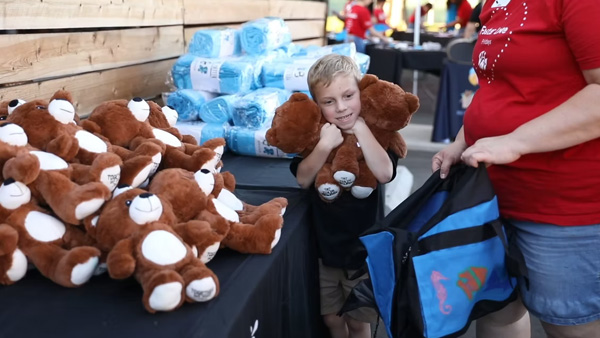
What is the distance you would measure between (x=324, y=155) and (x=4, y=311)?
927 millimetres

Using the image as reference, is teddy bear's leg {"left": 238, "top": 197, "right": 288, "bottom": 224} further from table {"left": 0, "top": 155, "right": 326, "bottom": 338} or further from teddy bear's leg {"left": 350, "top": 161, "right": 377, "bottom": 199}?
teddy bear's leg {"left": 350, "top": 161, "right": 377, "bottom": 199}

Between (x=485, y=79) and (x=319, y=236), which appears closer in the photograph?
(x=485, y=79)

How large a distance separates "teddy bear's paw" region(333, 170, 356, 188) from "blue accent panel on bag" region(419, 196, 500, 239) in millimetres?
440

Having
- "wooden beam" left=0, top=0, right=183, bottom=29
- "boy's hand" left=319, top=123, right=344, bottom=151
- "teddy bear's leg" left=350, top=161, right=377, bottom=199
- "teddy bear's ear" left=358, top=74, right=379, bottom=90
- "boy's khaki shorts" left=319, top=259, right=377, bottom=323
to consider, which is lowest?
"boy's khaki shorts" left=319, top=259, right=377, bottom=323

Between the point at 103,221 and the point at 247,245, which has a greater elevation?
the point at 103,221

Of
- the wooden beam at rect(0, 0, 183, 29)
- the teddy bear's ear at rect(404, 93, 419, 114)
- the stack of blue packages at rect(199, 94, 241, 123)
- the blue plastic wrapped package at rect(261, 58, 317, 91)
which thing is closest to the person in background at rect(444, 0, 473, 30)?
the blue plastic wrapped package at rect(261, 58, 317, 91)

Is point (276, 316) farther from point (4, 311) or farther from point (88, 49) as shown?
point (88, 49)

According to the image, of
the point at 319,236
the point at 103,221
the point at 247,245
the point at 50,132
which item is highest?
the point at 50,132

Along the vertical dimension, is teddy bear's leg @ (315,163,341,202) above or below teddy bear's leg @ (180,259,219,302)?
below

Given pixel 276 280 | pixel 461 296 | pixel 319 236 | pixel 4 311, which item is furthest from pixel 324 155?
pixel 4 311

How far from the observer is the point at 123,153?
1265mm

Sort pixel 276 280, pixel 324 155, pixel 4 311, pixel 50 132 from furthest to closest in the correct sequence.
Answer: pixel 324 155
pixel 276 280
pixel 50 132
pixel 4 311

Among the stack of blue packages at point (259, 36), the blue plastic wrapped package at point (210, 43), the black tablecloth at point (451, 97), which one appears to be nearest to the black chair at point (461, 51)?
the black tablecloth at point (451, 97)

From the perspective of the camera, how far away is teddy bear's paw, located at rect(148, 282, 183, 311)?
0.96 m
